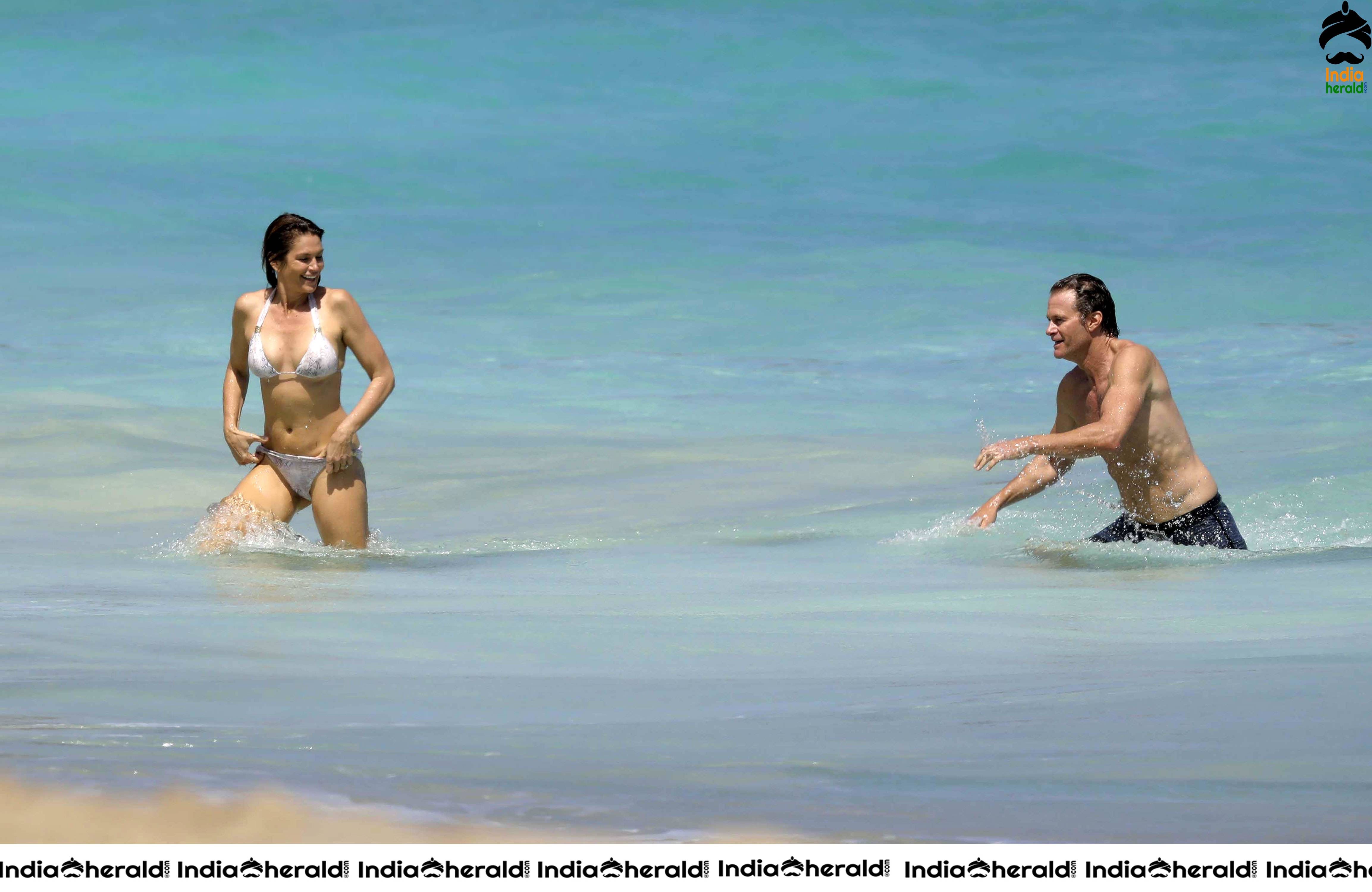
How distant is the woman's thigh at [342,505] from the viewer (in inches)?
305

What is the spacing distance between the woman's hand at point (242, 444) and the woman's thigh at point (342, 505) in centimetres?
28

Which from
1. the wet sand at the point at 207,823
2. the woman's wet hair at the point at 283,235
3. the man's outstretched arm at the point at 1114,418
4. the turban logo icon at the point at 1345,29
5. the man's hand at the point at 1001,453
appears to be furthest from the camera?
the turban logo icon at the point at 1345,29

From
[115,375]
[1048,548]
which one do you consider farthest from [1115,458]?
[115,375]

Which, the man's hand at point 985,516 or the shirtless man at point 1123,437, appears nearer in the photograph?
the shirtless man at point 1123,437

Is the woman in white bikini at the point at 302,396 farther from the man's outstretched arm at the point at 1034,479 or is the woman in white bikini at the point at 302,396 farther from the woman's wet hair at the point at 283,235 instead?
the man's outstretched arm at the point at 1034,479

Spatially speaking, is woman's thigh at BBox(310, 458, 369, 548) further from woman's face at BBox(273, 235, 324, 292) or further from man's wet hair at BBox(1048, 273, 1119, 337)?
man's wet hair at BBox(1048, 273, 1119, 337)

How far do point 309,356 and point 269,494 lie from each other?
611 millimetres

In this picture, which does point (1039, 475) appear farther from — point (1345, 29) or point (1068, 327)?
point (1345, 29)

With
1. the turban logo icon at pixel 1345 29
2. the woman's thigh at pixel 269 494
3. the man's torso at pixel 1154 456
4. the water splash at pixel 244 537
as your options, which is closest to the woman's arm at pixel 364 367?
the woman's thigh at pixel 269 494

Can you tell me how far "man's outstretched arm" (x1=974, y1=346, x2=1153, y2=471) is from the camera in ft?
23.7

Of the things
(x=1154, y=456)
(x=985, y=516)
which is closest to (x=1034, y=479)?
(x=985, y=516)

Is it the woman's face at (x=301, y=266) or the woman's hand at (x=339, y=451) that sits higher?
the woman's face at (x=301, y=266)

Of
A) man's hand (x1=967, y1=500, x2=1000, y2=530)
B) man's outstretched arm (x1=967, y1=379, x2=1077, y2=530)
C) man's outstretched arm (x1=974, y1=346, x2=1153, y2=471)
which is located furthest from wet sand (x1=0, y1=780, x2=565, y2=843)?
man's outstretched arm (x1=967, y1=379, x2=1077, y2=530)
